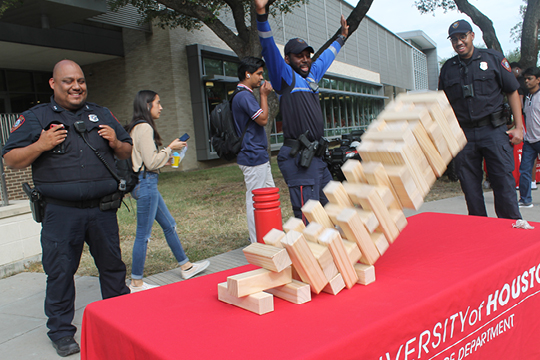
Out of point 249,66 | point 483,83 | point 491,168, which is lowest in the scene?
point 491,168

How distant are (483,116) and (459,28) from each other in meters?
0.83

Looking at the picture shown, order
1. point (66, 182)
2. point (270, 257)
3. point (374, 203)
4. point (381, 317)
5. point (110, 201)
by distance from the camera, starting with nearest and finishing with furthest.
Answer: point (381, 317) < point (270, 257) < point (374, 203) < point (66, 182) < point (110, 201)

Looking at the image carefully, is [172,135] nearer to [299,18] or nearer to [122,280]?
[299,18]

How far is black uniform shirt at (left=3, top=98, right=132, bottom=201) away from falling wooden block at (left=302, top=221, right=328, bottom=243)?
1879 mm

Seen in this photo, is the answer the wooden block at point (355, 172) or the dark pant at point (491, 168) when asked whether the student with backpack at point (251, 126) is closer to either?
the dark pant at point (491, 168)

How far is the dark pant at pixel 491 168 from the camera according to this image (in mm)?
3658

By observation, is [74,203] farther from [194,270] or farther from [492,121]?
[492,121]

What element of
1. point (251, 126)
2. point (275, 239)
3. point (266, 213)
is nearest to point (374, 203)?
point (275, 239)

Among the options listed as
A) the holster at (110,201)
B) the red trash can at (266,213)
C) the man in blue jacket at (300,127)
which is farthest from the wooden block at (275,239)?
the man in blue jacket at (300,127)

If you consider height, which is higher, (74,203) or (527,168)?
(74,203)

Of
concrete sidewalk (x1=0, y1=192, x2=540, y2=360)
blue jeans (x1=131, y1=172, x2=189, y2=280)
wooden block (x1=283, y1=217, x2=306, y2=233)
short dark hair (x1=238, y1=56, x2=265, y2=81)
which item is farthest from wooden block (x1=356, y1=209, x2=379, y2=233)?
short dark hair (x1=238, y1=56, x2=265, y2=81)

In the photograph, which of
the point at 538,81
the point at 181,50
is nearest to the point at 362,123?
the point at 181,50

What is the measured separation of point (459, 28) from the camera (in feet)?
12.4

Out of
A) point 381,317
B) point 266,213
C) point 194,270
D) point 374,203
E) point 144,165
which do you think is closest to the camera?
point 381,317
